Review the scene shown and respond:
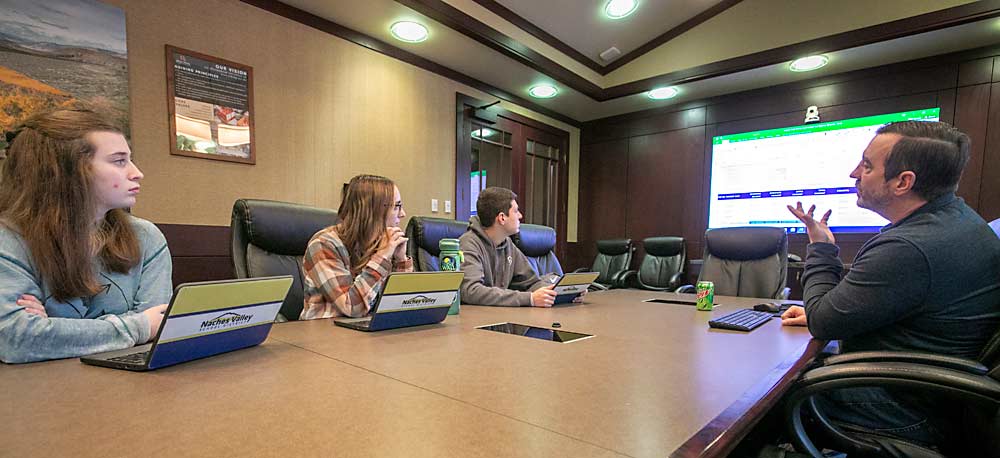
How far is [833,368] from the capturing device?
865 millimetres

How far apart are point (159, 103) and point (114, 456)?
2320 mm

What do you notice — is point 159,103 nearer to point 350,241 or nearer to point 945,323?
point 350,241

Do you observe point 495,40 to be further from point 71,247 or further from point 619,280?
point 71,247

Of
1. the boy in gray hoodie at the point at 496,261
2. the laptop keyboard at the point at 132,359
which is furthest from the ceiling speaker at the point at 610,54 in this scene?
the laptop keyboard at the point at 132,359

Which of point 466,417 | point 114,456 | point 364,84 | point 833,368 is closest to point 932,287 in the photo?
point 833,368

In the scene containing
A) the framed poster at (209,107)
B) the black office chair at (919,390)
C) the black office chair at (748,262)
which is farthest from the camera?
the black office chair at (748,262)

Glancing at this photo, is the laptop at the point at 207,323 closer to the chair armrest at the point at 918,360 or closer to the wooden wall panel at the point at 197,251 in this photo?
the chair armrest at the point at 918,360

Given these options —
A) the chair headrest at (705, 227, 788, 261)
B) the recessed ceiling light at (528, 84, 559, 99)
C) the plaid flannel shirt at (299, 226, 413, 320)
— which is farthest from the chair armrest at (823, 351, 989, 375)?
the recessed ceiling light at (528, 84, 559, 99)

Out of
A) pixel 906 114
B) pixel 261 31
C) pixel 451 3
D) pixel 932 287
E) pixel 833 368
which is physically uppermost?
pixel 451 3

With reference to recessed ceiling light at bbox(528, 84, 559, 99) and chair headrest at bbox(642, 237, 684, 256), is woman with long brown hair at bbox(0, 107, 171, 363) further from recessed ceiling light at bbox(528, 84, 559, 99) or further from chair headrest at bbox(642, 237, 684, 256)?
chair headrest at bbox(642, 237, 684, 256)

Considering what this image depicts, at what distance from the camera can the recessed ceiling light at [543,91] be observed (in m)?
3.88

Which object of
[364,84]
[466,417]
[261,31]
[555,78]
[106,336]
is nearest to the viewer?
[466,417]

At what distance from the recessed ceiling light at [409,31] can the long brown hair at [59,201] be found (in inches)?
83.0

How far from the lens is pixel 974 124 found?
117 inches
